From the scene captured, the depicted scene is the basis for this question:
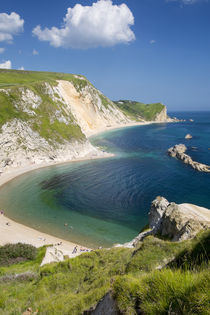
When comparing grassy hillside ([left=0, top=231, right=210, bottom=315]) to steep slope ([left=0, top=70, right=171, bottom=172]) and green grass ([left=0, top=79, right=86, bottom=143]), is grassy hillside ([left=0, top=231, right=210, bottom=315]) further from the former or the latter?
green grass ([left=0, top=79, right=86, bottom=143])

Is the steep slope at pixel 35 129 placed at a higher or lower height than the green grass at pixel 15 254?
higher

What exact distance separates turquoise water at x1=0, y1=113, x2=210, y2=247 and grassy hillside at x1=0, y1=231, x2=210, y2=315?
1606 centimetres

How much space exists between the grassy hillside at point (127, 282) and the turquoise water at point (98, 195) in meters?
16.1

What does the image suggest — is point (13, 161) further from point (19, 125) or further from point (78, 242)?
point (78, 242)

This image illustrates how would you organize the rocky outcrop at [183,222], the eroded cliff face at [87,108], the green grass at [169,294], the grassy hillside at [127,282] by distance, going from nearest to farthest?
the green grass at [169,294] → the grassy hillside at [127,282] → the rocky outcrop at [183,222] → the eroded cliff face at [87,108]

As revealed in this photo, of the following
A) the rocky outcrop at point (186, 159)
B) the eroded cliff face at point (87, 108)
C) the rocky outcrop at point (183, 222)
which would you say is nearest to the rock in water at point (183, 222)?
the rocky outcrop at point (183, 222)

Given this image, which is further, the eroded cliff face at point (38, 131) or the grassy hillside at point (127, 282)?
the eroded cliff face at point (38, 131)

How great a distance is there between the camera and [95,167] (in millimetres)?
72125

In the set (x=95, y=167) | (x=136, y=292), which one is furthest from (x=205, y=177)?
(x=136, y=292)

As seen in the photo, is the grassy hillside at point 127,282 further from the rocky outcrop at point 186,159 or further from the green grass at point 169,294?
the rocky outcrop at point 186,159

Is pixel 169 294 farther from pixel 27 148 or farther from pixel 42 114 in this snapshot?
pixel 42 114

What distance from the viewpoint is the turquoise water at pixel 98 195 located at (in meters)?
37.1

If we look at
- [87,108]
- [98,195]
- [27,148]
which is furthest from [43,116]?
[87,108]

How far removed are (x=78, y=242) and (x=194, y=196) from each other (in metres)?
29.3
